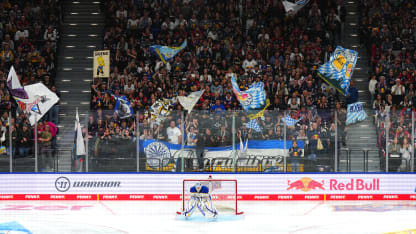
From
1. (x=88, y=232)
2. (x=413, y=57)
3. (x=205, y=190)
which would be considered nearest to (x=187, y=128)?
(x=205, y=190)

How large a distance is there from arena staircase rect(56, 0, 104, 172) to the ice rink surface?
235 inches

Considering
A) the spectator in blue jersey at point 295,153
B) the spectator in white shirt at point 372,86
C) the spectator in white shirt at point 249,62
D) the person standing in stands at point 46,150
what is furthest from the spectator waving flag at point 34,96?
the spectator in white shirt at point 372,86

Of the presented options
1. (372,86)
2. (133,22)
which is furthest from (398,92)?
→ (133,22)

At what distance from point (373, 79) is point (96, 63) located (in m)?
10.6

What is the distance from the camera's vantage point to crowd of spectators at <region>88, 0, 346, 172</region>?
26156mm

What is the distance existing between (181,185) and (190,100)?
9.97 ft

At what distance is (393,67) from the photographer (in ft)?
90.3

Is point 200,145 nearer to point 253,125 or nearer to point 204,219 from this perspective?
point 253,125

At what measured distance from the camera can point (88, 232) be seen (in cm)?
1705

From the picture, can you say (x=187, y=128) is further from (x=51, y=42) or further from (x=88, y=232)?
(x=51, y=42)

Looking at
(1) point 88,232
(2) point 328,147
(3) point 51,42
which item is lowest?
(1) point 88,232

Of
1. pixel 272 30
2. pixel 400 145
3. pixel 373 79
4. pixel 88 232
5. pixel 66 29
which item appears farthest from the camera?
pixel 66 29

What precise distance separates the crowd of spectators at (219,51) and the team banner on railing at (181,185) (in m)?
3.05

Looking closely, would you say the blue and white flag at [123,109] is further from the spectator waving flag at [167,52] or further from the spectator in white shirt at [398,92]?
the spectator in white shirt at [398,92]
